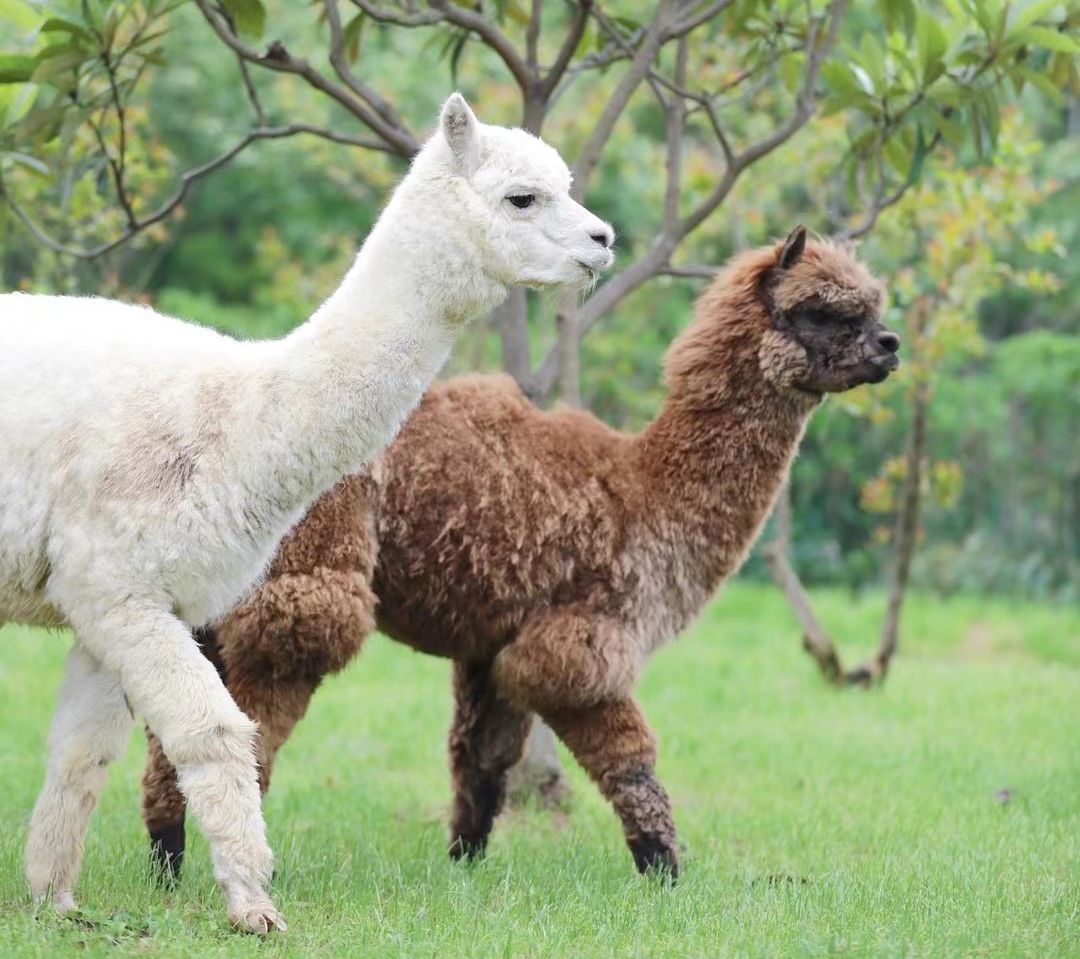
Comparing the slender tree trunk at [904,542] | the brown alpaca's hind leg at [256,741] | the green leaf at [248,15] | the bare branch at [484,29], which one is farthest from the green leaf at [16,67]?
the slender tree trunk at [904,542]

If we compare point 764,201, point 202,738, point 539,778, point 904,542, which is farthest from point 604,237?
point 764,201

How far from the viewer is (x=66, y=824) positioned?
453 cm

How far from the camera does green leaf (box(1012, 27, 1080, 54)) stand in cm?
592

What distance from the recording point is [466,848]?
5883 millimetres

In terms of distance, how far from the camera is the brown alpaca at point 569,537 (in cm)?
512

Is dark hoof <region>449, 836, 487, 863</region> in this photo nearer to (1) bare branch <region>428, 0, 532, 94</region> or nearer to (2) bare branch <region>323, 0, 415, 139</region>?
(2) bare branch <region>323, 0, 415, 139</region>

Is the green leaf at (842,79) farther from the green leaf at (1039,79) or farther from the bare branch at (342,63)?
the bare branch at (342,63)

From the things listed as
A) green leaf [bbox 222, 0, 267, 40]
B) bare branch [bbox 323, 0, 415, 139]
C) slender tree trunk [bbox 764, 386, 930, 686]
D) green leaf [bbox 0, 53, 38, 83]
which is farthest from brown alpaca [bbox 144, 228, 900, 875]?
slender tree trunk [bbox 764, 386, 930, 686]

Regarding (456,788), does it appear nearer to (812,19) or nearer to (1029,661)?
(812,19)

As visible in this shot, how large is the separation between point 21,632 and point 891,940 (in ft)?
26.7

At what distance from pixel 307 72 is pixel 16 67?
1068 mm

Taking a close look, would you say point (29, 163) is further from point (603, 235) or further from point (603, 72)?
point (603, 235)

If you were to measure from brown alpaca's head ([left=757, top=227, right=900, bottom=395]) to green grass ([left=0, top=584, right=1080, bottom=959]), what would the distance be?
1.65 metres

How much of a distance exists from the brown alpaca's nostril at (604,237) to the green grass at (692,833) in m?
1.84
